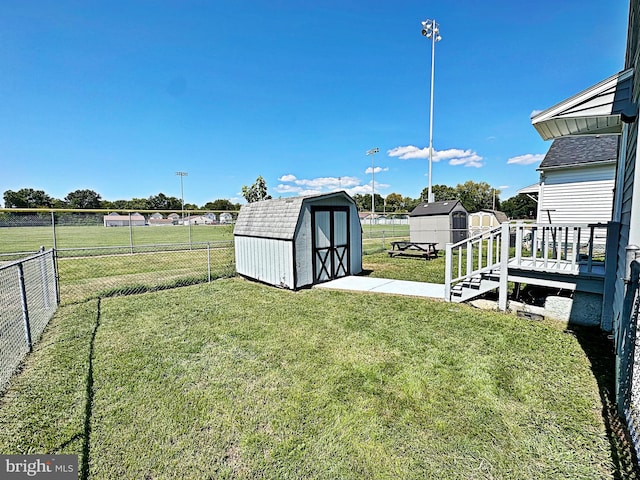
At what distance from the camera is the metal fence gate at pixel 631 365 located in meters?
2.01

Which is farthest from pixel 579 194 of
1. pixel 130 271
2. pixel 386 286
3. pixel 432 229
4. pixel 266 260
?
pixel 130 271

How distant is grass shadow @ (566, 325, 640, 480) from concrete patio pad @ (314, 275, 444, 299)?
7.42 feet

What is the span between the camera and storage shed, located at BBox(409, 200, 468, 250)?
1438 centimetres

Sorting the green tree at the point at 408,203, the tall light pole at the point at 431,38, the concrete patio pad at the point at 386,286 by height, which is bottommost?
the concrete patio pad at the point at 386,286

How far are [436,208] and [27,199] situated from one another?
72.3m

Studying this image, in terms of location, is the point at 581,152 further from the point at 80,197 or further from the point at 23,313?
the point at 80,197

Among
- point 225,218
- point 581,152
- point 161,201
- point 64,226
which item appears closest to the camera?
point 581,152

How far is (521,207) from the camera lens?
5294 cm

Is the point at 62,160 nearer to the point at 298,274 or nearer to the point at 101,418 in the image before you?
the point at 298,274

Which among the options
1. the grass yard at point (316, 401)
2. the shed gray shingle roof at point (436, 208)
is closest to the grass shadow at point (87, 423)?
the grass yard at point (316, 401)

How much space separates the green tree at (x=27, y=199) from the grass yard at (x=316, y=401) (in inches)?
2144

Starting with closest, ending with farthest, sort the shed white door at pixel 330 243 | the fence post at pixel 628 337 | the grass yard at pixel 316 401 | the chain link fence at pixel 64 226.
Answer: the grass yard at pixel 316 401
the fence post at pixel 628 337
the shed white door at pixel 330 243
the chain link fence at pixel 64 226

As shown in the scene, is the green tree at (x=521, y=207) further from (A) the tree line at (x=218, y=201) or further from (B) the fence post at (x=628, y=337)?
(B) the fence post at (x=628, y=337)

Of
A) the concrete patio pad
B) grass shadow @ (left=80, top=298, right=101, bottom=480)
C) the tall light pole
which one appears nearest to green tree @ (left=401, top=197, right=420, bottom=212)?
the tall light pole
